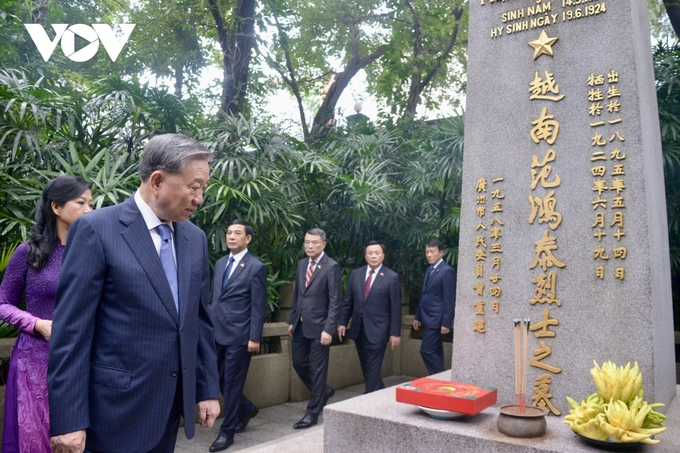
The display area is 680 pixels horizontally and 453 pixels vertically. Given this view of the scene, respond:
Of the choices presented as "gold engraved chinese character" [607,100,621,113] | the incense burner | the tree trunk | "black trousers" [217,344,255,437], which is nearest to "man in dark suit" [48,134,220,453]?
the incense burner

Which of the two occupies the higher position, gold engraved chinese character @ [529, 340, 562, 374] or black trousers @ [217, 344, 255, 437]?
gold engraved chinese character @ [529, 340, 562, 374]

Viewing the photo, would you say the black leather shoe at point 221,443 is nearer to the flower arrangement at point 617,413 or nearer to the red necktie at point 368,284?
the red necktie at point 368,284

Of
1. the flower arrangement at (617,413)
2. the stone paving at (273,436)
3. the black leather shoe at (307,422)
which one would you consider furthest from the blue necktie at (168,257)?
the black leather shoe at (307,422)

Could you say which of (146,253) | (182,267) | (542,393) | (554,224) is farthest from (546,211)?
(146,253)

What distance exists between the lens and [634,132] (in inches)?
126

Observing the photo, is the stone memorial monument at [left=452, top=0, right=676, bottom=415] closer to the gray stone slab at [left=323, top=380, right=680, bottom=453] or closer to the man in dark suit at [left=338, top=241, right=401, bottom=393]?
the gray stone slab at [left=323, top=380, right=680, bottom=453]

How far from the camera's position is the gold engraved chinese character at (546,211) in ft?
11.2

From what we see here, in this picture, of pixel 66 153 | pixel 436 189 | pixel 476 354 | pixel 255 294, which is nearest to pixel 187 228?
pixel 476 354

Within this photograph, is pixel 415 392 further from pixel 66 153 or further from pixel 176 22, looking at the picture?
pixel 176 22

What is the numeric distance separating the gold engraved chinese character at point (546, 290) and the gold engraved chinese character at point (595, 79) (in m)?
1.06

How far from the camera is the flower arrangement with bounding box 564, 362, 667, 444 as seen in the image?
2.53 meters

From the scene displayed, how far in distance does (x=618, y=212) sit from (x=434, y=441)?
4.97 ft

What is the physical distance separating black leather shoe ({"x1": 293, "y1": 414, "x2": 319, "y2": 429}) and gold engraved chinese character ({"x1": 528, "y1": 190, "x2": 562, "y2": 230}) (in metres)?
2.83

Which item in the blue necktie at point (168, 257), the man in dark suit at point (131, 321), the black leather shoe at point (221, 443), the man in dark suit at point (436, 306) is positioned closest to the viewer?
the man in dark suit at point (131, 321)
